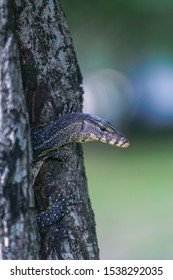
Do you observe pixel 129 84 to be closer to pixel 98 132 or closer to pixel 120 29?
pixel 120 29

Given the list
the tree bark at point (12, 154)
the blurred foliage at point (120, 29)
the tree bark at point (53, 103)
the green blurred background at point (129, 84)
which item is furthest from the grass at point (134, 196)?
the tree bark at point (12, 154)

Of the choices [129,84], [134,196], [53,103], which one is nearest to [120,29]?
[129,84]

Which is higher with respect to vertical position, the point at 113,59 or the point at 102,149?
the point at 113,59

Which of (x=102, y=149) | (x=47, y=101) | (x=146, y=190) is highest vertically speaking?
(x=102, y=149)

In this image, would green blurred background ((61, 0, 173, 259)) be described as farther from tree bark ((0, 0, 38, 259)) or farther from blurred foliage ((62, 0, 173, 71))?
tree bark ((0, 0, 38, 259))

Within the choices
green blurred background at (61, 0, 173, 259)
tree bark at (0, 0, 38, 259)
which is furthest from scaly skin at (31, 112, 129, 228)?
green blurred background at (61, 0, 173, 259)
